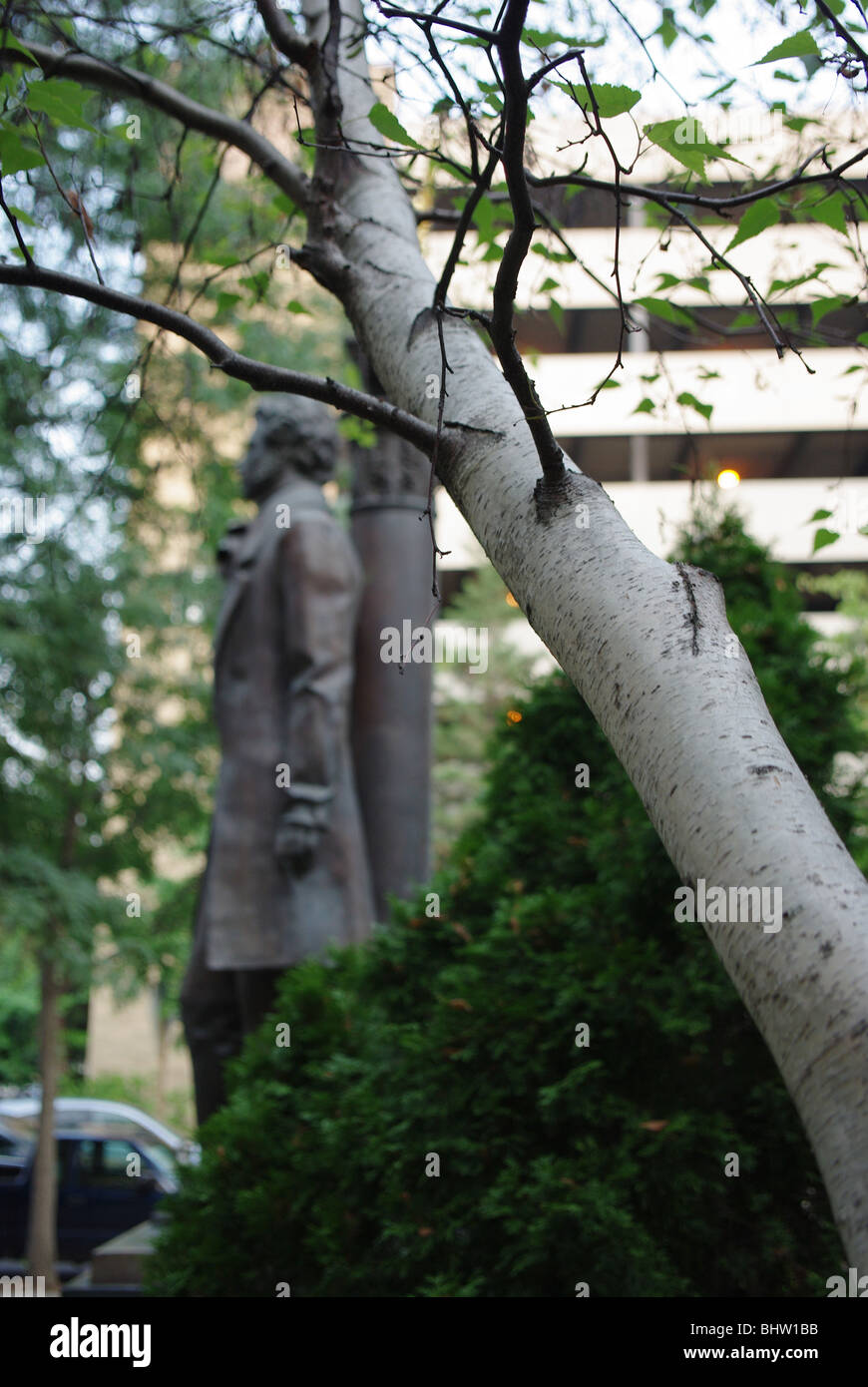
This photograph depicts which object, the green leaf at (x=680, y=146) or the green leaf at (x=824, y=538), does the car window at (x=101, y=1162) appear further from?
the green leaf at (x=680, y=146)

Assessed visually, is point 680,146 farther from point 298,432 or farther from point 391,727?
point 391,727

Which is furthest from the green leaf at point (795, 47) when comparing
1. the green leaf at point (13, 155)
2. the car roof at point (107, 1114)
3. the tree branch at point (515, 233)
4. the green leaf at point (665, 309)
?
the car roof at point (107, 1114)

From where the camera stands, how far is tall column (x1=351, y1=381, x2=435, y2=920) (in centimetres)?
682

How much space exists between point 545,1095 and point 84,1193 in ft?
41.6

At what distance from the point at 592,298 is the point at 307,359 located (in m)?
13.4

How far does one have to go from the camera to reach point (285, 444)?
264 inches

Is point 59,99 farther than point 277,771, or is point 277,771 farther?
point 277,771

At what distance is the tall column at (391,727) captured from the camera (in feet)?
22.4

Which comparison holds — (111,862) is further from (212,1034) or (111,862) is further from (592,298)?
(592,298)

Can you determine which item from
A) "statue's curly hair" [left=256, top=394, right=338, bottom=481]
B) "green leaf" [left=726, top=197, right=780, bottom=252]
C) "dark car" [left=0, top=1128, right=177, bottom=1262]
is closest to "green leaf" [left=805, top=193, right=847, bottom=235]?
"green leaf" [left=726, top=197, right=780, bottom=252]

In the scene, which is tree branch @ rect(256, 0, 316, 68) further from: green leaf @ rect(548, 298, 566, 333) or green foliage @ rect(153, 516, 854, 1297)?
green foliage @ rect(153, 516, 854, 1297)

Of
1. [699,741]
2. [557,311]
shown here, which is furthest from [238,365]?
[557,311]

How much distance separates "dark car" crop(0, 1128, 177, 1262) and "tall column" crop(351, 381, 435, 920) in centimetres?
883

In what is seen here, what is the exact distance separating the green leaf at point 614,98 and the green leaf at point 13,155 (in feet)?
4.08
